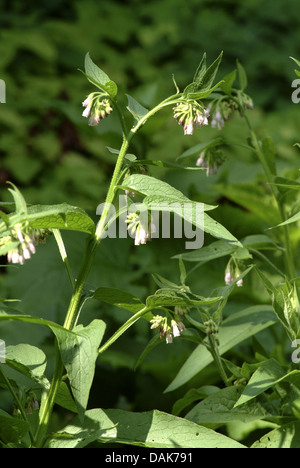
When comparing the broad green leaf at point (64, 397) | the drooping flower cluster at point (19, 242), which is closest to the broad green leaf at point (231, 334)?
the broad green leaf at point (64, 397)

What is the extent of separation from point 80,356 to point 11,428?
0.61 feet

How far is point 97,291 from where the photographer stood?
0.99 metres

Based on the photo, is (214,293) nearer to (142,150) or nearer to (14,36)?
(142,150)

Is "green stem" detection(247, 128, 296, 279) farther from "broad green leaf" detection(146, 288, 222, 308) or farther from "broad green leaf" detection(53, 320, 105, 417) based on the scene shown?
"broad green leaf" detection(53, 320, 105, 417)

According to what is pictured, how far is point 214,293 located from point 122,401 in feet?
2.26

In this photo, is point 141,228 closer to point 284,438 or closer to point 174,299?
point 174,299

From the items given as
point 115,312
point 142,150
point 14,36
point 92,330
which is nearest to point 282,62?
point 14,36

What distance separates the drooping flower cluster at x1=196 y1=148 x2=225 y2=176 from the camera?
1.41m

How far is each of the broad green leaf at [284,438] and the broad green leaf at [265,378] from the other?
0.26 feet

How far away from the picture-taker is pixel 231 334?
1.32 meters

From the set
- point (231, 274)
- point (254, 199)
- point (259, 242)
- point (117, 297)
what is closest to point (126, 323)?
point (117, 297)

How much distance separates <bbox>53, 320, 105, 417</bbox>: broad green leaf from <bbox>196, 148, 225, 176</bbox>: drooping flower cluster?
61cm

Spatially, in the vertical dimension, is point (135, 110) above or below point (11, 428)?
above

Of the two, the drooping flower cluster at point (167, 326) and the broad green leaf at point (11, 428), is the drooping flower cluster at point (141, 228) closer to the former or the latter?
the drooping flower cluster at point (167, 326)
